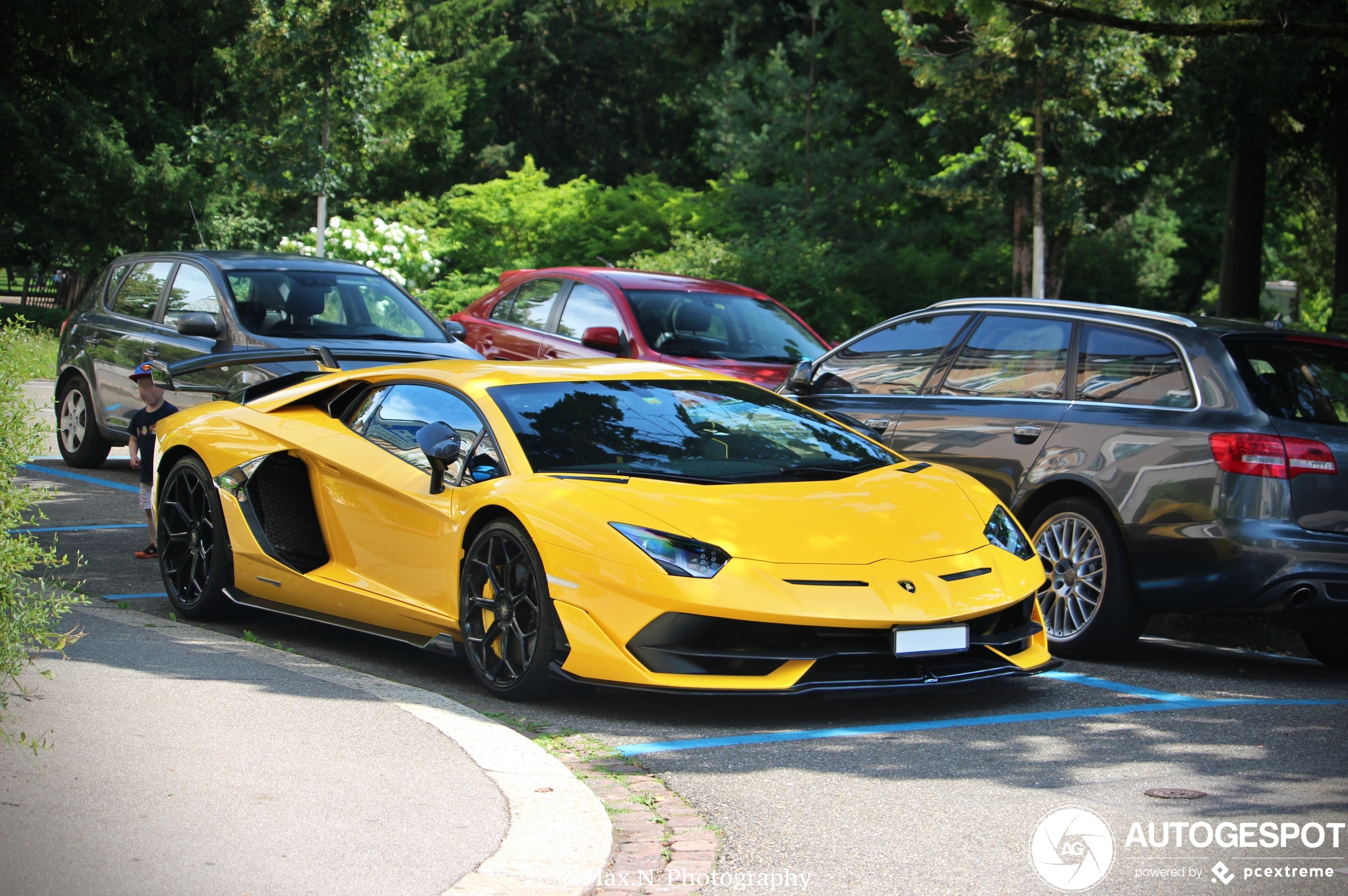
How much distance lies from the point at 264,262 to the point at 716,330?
3726 millimetres

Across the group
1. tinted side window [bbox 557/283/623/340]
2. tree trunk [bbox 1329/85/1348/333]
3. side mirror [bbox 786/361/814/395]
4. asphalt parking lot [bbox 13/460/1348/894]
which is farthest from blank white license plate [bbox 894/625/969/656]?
tree trunk [bbox 1329/85/1348/333]

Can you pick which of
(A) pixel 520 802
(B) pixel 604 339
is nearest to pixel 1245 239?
(B) pixel 604 339

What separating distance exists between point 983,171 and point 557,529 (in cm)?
2363

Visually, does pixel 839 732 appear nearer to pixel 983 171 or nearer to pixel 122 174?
pixel 983 171

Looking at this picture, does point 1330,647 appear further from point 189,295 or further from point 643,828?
point 189,295

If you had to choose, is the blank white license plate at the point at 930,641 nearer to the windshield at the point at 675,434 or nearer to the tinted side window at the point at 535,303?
the windshield at the point at 675,434

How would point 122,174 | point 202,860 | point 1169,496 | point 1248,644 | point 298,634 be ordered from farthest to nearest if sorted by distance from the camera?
point 122,174
point 1248,644
point 298,634
point 1169,496
point 202,860

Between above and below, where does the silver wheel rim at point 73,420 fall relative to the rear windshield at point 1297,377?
below

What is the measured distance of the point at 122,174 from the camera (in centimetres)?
3728

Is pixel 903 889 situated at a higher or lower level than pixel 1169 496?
lower

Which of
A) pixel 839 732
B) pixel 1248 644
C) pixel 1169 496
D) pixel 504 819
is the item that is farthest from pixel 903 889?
pixel 1248 644

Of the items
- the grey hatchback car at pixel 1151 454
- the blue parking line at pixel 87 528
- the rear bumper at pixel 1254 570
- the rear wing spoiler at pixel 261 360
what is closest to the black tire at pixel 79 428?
the rear wing spoiler at pixel 261 360

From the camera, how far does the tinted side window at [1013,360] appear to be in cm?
784

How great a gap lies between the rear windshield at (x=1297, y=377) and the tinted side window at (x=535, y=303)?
7.12 meters
